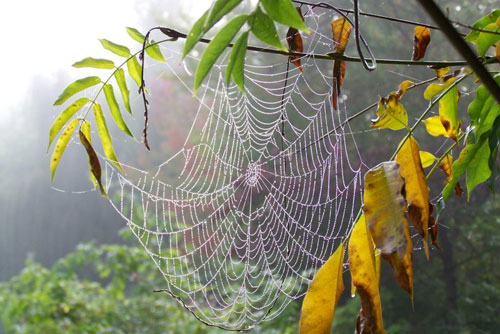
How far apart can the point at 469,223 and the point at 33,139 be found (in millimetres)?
6916

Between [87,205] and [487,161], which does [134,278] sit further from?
[87,205]

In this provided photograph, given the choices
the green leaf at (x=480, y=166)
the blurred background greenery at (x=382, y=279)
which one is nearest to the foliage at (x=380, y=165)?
the green leaf at (x=480, y=166)

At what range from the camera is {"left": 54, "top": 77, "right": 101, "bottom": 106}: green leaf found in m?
0.47

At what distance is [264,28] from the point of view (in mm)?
290

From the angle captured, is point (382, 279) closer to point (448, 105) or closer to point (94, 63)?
point (448, 105)

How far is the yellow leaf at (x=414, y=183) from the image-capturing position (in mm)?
384

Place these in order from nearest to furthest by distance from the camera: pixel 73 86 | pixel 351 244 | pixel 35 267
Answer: pixel 351 244
pixel 73 86
pixel 35 267

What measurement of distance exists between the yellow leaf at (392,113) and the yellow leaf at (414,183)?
5 centimetres

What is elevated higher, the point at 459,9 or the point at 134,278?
the point at 459,9

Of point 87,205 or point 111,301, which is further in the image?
point 87,205

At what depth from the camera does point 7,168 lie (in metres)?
8.76

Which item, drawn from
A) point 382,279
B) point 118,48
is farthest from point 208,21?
point 382,279

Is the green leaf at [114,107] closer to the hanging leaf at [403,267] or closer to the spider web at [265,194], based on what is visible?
the spider web at [265,194]

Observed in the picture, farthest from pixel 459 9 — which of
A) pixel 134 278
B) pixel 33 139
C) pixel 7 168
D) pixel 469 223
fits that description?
pixel 7 168
